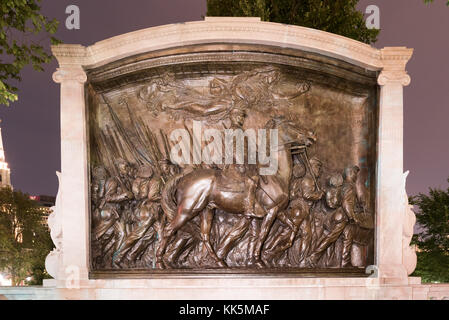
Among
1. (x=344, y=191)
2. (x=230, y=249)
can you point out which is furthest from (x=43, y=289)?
(x=344, y=191)

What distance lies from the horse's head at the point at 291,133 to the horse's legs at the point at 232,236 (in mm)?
1555

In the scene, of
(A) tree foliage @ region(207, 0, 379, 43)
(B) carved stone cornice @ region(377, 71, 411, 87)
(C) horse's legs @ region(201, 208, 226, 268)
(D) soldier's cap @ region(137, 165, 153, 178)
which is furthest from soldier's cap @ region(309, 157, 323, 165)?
(A) tree foliage @ region(207, 0, 379, 43)

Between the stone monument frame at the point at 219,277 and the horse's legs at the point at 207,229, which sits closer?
the stone monument frame at the point at 219,277

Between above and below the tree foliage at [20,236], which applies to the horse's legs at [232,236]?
above

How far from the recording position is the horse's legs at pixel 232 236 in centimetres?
861

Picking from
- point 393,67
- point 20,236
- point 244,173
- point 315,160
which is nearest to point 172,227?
point 244,173

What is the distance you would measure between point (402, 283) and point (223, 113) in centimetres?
427

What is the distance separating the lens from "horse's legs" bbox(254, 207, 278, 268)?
8.51 metres

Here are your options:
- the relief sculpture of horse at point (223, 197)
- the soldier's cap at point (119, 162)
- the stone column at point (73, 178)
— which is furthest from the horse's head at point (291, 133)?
the stone column at point (73, 178)

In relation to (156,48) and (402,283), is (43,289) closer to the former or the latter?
(156,48)

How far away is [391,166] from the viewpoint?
8.61 metres

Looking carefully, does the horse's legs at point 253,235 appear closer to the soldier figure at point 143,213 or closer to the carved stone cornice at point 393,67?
the soldier figure at point 143,213

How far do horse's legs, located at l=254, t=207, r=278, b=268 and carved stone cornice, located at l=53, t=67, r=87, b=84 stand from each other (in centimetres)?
394

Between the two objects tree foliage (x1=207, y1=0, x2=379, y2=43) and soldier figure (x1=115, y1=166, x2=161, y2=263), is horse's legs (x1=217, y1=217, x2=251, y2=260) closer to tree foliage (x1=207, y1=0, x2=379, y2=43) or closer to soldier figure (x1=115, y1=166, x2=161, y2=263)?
soldier figure (x1=115, y1=166, x2=161, y2=263)
